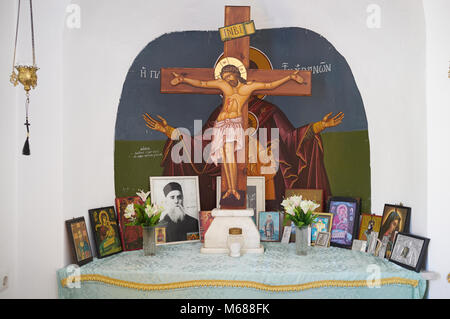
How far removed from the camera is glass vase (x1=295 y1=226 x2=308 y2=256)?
327cm

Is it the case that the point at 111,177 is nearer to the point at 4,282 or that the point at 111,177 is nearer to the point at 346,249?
the point at 4,282

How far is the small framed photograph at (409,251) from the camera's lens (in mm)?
2770

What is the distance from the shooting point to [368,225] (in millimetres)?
3467

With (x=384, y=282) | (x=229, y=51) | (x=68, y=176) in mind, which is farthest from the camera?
(x=229, y=51)

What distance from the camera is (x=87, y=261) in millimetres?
3025

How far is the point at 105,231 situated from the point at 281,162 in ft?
6.09

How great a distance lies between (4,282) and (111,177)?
49.9 inches

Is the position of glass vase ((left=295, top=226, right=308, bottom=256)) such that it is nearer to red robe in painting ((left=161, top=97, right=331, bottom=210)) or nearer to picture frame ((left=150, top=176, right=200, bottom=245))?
red robe in painting ((left=161, top=97, right=331, bottom=210))

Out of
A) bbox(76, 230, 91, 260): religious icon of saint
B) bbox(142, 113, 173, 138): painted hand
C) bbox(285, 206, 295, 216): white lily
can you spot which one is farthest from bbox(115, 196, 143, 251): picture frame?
bbox(285, 206, 295, 216): white lily

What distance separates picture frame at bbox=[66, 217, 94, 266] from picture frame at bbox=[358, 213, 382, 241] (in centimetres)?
233

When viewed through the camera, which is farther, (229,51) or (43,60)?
(229,51)

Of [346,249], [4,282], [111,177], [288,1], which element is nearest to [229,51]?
[288,1]

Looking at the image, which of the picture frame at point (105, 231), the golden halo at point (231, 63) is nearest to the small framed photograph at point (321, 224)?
the golden halo at point (231, 63)

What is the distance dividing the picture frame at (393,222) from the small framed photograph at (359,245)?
0.54 feet
